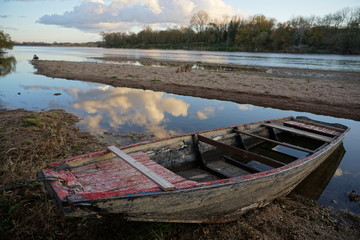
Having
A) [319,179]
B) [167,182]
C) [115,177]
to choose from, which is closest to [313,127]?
[319,179]

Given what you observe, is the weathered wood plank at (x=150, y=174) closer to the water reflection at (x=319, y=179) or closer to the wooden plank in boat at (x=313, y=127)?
the water reflection at (x=319, y=179)

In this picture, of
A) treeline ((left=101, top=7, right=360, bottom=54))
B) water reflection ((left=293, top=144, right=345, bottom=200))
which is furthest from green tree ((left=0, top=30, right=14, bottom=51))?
water reflection ((left=293, top=144, right=345, bottom=200))

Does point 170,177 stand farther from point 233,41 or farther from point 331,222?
point 233,41

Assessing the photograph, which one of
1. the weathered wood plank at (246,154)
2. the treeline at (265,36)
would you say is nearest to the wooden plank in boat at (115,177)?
the weathered wood plank at (246,154)

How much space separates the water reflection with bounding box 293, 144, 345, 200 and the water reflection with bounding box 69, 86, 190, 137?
4.31 m

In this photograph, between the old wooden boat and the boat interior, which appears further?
the boat interior

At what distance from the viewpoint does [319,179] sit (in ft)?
18.3

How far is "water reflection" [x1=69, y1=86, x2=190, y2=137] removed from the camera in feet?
28.0

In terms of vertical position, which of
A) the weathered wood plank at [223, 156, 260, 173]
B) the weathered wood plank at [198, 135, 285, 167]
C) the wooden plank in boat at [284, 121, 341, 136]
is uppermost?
the weathered wood plank at [198, 135, 285, 167]

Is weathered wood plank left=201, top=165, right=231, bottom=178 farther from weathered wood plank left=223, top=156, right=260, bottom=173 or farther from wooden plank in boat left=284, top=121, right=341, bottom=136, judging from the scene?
wooden plank in boat left=284, top=121, right=341, bottom=136

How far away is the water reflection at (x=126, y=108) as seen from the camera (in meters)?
8.52

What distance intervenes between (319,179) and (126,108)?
8247mm

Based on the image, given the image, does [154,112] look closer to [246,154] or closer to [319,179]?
[246,154]

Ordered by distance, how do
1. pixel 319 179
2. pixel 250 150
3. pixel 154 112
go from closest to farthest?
pixel 319 179
pixel 250 150
pixel 154 112
